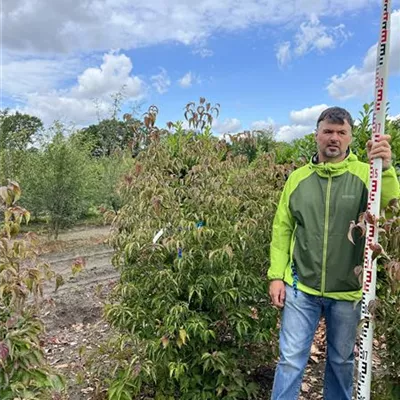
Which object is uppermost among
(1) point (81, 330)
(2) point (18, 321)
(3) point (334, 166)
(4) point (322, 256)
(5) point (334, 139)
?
(5) point (334, 139)

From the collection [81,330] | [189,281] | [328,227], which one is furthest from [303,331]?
[81,330]

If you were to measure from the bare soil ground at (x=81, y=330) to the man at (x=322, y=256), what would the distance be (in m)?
0.86

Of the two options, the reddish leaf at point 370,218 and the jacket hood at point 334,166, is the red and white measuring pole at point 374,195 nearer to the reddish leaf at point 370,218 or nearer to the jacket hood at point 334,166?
the reddish leaf at point 370,218

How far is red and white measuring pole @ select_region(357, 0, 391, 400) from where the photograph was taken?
195 cm

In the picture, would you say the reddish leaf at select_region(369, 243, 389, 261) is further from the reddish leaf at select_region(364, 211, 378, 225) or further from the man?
the man

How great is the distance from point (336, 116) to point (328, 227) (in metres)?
0.55

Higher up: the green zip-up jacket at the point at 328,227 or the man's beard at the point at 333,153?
the man's beard at the point at 333,153

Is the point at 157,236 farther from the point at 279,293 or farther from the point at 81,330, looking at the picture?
the point at 81,330

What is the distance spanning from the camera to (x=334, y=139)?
2.28 m

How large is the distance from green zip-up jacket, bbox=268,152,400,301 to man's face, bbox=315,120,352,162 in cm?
5

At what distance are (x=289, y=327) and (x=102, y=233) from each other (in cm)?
985

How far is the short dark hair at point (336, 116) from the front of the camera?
2.27m

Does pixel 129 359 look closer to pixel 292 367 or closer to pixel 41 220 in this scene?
pixel 292 367

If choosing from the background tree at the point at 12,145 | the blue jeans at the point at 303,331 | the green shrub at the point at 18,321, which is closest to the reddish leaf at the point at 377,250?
the blue jeans at the point at 303,331
